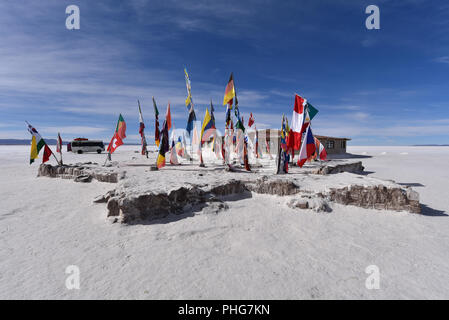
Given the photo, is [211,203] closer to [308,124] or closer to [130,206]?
[130,206]

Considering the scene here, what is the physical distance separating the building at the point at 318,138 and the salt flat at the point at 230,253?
69.6 feet

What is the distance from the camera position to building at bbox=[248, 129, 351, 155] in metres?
29.6

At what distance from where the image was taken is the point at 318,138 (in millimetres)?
31391

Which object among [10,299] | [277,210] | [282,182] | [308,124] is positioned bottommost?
[10,299]

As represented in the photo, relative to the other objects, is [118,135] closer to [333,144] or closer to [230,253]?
[230,253]

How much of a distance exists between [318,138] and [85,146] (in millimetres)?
39550

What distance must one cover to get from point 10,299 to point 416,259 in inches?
296

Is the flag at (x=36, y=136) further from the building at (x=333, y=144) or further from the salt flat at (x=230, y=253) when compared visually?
the building at (x=333, y=144)

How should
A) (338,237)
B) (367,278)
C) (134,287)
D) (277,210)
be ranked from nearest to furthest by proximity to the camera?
(134,287), (367,278), (338,237), (277,210)

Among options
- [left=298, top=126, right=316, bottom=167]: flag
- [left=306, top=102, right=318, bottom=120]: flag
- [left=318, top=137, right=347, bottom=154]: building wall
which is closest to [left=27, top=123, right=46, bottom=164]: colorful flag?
[left=298, top=126, right=316, bottom=167]: flag

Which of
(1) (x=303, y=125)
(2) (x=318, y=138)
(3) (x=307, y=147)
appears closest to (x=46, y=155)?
(1) (x=303, y=125)

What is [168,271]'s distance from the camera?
156 inches

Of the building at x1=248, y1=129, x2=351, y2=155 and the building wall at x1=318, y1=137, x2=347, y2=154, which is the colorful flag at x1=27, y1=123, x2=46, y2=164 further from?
the building wall at x1=318, y1=137, x2=347, y2=154

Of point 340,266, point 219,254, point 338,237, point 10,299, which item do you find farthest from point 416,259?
point 10,299
